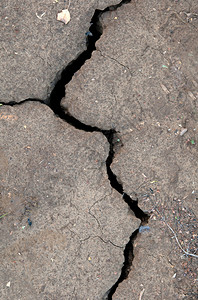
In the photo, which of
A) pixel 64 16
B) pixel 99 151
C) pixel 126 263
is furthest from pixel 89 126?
pixel 126 263

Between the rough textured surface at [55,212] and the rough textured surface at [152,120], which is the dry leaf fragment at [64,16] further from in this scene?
the rough textured surface at [55,212]

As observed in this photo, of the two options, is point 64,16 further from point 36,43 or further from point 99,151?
point 99,151

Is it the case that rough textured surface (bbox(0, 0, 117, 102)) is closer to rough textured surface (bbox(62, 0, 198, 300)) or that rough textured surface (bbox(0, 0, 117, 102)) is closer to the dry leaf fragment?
the dry leaf fragment

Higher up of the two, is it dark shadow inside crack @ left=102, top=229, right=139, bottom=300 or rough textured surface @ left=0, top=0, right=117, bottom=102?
rough textured surface @ left=0, top=0, right=117, bottom=102

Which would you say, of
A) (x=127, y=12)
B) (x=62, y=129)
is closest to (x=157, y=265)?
(x=62, y=129)

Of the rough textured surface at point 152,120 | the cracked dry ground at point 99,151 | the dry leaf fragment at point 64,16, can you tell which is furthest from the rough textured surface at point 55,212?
the dry leaf fragment at point 64,16

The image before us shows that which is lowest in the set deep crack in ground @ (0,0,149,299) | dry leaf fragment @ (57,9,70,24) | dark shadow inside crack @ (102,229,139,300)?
dark shadow inside crack @ (102,229,139,300)

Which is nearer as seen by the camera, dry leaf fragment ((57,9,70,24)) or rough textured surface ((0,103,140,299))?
rough textured surface ((0,103,140,299))

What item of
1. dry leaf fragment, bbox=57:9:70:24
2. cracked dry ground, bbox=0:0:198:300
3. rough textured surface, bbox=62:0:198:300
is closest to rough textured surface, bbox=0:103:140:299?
cracked dry ground, bbox=0:0:198:300
